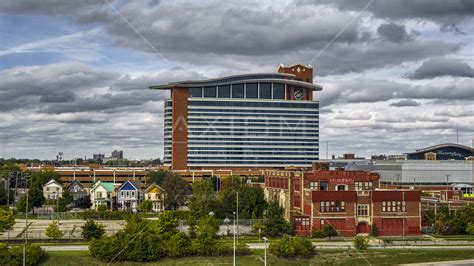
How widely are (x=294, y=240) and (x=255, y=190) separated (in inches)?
941

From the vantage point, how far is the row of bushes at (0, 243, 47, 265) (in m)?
41.9

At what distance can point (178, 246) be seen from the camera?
151 feet

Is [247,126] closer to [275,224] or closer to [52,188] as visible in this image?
[52,188]

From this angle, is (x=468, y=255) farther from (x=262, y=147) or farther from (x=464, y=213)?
(x=262, y=147)

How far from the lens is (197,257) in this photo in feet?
152

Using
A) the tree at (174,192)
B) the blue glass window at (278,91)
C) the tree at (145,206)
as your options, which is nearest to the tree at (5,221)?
the tree at (145,206)

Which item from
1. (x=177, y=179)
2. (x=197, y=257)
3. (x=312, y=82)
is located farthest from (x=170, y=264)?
(x=312, y=82)

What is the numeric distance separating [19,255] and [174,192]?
1823 inches

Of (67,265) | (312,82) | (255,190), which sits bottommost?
(67,265)

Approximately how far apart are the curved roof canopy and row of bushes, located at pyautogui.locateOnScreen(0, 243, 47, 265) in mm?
99053

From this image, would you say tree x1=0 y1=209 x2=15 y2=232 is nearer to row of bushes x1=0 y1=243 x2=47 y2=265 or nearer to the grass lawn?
the grass lawn

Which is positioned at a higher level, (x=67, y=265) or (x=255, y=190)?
(x=255, y=190)

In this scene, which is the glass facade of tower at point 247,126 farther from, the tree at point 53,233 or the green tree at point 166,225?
the green tree at point 166,225

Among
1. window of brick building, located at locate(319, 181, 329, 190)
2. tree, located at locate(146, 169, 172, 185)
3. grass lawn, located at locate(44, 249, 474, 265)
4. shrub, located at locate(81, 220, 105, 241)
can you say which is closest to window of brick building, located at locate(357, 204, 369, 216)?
window of brick building, located at locate(319, 181, 329, 190)
